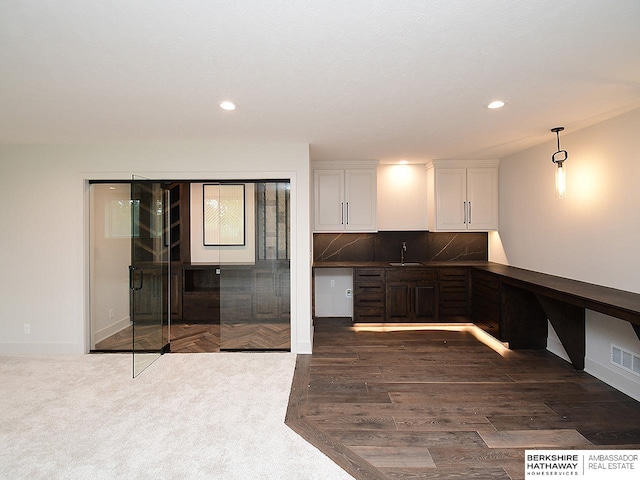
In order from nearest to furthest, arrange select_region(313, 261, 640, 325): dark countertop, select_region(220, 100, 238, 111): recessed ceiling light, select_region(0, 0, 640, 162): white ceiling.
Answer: select_region(0, 0, 640, 162): white ceiling → select_region(313, 261, 640, 325): dark countertop → select_region(220, 100, 238, 111): recessed ceiling light

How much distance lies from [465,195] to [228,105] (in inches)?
149

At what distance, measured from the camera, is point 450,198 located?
4.92 metres

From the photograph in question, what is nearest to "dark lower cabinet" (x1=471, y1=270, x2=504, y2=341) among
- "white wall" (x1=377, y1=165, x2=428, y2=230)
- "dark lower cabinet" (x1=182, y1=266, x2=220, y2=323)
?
"white wall" (x1=377, y1=165, x2=428, y2=230)

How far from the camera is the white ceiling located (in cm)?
156

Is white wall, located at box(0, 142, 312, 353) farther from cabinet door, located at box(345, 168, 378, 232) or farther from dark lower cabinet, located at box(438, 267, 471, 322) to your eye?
dark lower cabinet, located at box(438, 267, 471, 322)

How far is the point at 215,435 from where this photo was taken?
2273 millimetres

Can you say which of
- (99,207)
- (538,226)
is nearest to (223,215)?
(99,207)

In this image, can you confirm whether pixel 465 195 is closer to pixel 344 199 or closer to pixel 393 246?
pixel 393 246

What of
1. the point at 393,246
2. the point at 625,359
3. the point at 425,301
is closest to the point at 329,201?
the point at 393,246

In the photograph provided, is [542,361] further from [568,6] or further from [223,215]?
[223,215]

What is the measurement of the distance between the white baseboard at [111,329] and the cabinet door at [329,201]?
309 cm

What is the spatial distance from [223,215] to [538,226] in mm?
4031

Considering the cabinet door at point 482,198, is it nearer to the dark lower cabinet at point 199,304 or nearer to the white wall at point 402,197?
the white wall at point 402,197

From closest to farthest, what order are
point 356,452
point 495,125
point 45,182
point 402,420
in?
point 356,452, point 402,420, point 495,125, point 45,182
